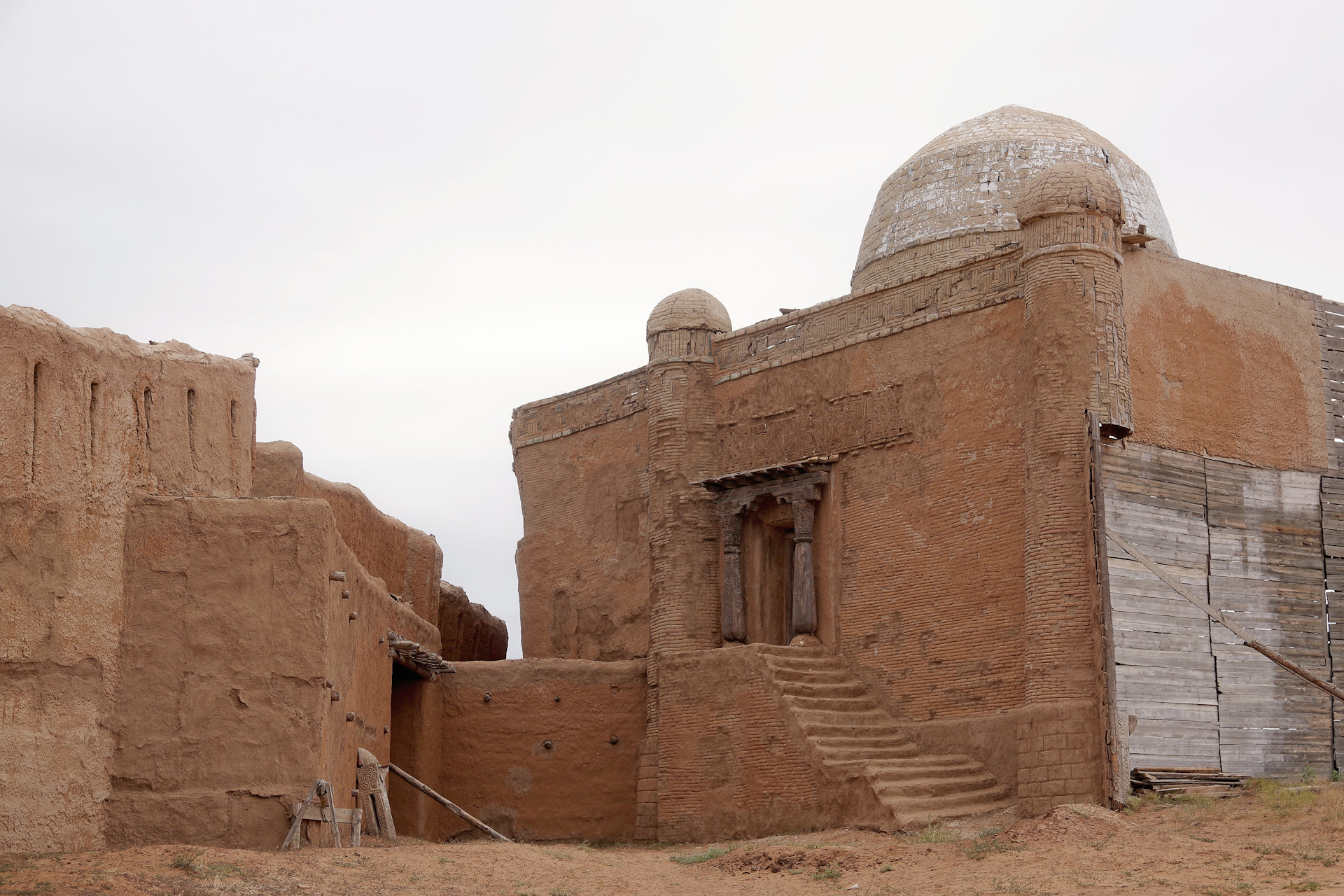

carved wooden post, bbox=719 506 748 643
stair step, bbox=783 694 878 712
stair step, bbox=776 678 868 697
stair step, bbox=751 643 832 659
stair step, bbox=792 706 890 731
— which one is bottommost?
stair step, bbox=792 706 890 731

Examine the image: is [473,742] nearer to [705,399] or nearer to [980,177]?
[705,399]

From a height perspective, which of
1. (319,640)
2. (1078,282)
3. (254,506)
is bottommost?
(319,640)

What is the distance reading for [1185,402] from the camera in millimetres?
17375

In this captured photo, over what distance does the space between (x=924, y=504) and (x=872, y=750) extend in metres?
2.78

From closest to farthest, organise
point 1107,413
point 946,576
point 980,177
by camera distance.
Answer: point 1107,413, point 946,576, point 980,177

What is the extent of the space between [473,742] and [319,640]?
25.1 feet

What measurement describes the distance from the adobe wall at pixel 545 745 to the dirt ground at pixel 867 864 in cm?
428

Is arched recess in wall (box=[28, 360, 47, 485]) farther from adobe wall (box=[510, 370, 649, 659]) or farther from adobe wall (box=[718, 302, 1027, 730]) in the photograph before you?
adobe wall (box=[510, 370, 649, 659])

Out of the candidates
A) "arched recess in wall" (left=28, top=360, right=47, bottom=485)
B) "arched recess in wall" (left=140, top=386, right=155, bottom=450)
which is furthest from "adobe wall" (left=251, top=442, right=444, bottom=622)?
"arched recess in wall" (left=28, top=360, right=47, bottom=485)

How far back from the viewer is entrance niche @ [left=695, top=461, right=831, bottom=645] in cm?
1969

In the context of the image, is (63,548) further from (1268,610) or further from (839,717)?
(1268,610)

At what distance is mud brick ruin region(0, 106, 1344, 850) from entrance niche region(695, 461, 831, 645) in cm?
5

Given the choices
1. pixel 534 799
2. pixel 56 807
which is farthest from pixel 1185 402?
pixel 56 807

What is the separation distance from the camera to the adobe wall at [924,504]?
1703 cm
